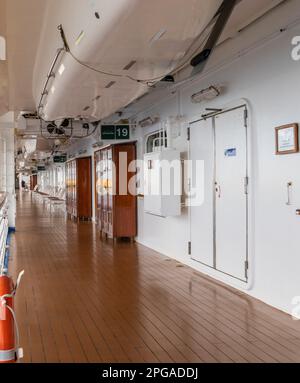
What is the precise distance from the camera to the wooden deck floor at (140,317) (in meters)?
3.16

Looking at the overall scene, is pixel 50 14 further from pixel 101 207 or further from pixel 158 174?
pixel 101 207

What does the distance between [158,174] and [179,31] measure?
12.0ft

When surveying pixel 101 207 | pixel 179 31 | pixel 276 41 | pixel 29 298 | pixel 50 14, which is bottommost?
pixel 29 298

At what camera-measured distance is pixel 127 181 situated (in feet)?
28.2

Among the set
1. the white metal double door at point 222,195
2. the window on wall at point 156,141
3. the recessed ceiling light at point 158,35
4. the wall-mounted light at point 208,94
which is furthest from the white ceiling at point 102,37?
the window on wall at point 156,141

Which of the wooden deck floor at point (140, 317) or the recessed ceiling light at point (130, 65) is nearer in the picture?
the wooden deck floor at point (140, 317)

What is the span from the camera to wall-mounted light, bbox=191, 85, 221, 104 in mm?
5078

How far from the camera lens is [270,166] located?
4.20 meters

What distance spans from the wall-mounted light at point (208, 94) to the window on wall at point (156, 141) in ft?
4.47

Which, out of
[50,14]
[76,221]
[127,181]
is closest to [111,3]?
[50,14]

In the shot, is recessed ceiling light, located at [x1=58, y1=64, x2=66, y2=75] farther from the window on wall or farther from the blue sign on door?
the window on wall

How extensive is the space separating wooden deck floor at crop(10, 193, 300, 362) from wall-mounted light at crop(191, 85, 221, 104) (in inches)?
85.3

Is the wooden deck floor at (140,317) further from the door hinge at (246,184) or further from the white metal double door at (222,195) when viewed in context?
the door hinge at (246,184)

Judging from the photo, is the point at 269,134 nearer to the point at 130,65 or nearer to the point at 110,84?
the point at 130,65
